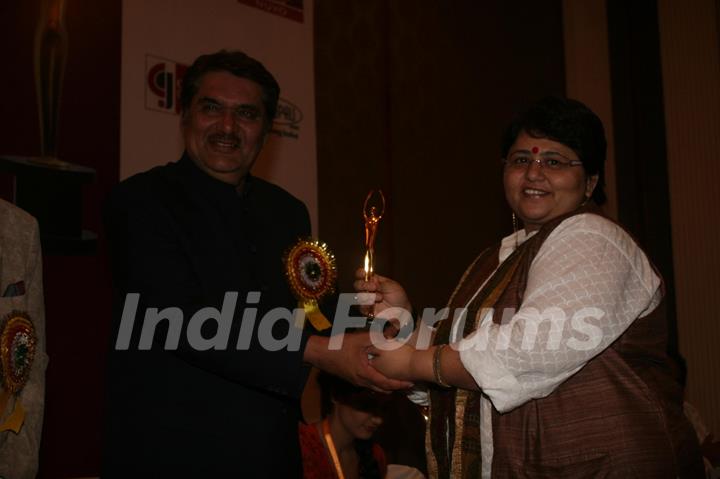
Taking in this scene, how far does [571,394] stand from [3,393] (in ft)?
4.05

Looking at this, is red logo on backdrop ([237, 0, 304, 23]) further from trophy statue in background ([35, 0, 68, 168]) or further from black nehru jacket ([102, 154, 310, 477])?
black nehru jacket ([102, 154, 310, 477])

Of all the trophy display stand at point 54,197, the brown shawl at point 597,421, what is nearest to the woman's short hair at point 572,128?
the brown shawl at point 597,421

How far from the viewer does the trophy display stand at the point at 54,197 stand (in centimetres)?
240

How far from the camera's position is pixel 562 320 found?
61.6 inches

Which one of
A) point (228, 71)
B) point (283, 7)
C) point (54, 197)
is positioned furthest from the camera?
point (283, 7)

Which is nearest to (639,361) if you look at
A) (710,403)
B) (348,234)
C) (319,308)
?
(319,308)

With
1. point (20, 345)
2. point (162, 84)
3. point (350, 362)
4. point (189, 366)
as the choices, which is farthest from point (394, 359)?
point (162, 84)

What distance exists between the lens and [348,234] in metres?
3.52

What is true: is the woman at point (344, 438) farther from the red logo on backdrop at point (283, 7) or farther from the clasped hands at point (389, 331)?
the red logo on backdrop at point (283, 7)

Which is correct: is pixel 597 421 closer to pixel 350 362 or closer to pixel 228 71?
pixel 350 362

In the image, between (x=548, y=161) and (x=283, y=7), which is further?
(x=283, y=7)

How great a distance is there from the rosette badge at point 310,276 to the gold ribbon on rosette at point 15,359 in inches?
26.9

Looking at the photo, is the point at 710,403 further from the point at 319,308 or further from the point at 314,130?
the point at 319,308

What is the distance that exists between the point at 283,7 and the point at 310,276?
1.60m
